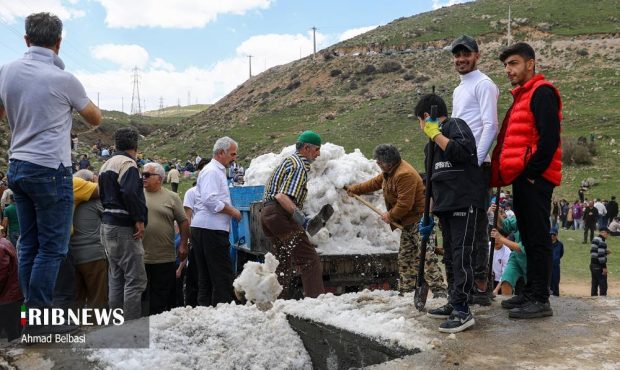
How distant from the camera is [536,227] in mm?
4648

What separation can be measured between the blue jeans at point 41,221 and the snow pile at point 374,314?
2.01 meters

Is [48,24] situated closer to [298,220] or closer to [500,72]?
[298,220]

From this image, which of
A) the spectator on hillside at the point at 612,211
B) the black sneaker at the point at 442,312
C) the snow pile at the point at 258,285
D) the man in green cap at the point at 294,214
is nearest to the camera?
the black sneaker at the point at 442,312

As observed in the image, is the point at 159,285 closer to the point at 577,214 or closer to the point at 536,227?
the point at 536,227

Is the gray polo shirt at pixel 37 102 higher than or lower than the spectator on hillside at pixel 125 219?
higher

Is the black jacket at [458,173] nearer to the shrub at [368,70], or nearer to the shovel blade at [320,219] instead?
the shovel blade at [320,219]

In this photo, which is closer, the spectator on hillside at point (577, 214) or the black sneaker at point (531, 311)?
the black sneaker at point (531, 311)

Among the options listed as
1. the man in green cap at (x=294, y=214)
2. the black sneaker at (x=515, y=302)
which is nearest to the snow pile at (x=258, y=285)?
the man in green cap at (x=294, y=214)

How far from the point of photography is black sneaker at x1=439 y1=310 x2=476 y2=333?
4375 millimetres

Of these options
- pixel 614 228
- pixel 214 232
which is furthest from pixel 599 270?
pixel 614 228

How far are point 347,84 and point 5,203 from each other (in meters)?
50.0

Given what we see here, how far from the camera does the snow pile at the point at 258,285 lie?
5.25 metres

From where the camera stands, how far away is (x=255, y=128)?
50906 mm

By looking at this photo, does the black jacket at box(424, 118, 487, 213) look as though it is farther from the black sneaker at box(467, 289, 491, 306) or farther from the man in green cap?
the man in green cap
